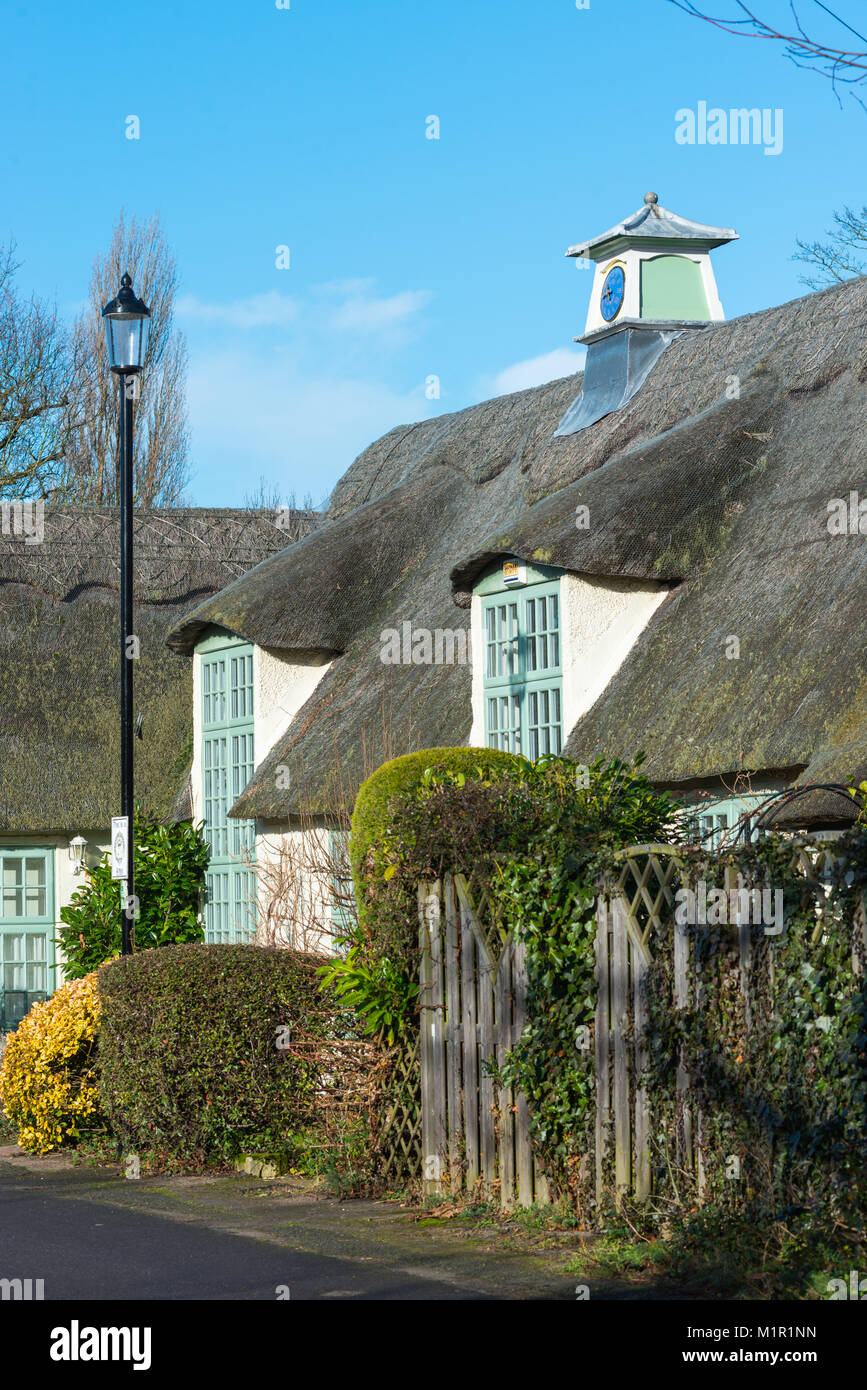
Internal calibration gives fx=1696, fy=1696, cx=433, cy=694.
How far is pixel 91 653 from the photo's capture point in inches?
898

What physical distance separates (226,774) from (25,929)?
374cm

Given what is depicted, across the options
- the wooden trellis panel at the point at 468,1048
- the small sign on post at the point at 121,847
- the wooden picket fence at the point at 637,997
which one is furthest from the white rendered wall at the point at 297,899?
the wooden picket fence at the point at 637,997

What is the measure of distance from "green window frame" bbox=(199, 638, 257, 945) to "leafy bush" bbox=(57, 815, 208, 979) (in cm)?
20

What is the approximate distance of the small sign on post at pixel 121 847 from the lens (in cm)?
1255

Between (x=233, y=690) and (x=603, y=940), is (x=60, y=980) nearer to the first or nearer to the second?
(x=233, y=690)

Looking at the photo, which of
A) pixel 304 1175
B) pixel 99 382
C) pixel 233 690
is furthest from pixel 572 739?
pixel 99 382

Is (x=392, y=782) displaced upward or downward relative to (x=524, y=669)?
downward

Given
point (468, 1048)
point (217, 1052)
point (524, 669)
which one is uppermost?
point (524, 669)

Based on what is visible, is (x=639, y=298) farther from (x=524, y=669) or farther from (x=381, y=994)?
(x=381, y=994)

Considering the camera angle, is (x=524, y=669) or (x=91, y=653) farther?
(x=91, y=653)

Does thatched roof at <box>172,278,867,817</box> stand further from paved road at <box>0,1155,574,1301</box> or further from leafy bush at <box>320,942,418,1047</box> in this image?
paved road at <box>0,1155,574,1301</box>

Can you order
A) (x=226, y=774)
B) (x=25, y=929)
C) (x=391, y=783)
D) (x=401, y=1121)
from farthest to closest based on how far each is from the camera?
(x=25, y=929)
(x=226, y=774)
(x=391, y=783)
(x=401, y=1121)

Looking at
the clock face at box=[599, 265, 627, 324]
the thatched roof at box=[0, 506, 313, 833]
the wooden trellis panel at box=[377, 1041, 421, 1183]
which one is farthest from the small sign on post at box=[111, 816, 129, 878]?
the clock face at box=[599, 265, 627, 324]

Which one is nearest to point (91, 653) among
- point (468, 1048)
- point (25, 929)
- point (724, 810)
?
point (25, 929)
